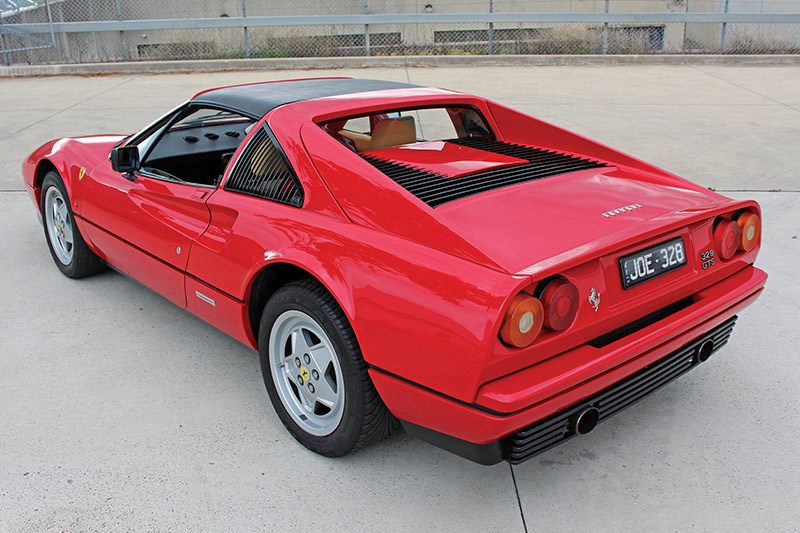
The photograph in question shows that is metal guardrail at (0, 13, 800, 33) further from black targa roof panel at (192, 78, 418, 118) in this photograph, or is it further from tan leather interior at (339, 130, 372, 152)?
tan leather interior at (339, 130, 372, 152)

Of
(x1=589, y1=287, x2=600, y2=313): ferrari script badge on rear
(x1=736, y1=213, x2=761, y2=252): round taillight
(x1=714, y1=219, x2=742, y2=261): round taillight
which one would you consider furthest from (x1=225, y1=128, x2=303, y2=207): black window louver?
(x1=736, y1=213, x2=761, y2=252): round taillight

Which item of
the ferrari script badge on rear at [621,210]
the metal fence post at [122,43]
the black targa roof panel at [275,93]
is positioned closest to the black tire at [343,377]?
the black targa roof panel at [275,93]

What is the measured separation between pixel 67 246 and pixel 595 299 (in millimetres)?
3454

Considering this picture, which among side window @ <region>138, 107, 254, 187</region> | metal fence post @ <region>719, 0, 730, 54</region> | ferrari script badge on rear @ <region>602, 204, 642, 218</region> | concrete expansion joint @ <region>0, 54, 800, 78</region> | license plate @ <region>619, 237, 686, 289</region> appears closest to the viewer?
license plate @ <region>619, 237, 686, 289</region>

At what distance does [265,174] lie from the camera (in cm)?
305

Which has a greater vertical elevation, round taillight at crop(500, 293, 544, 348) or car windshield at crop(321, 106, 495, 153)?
car windshield at crop(321, 106, 495, 153)

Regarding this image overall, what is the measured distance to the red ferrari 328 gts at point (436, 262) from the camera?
2.29 m

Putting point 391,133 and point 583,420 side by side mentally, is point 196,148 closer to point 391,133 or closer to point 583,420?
point 391,133

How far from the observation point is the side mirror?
3652 millimetres

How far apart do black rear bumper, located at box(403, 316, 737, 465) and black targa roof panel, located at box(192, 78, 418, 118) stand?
5.11 feet

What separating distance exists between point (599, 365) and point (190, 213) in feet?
6.27

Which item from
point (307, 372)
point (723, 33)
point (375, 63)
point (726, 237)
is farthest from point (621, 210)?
point (723, 33)

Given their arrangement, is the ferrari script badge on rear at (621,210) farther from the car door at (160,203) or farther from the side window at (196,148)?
the side window at (196,148)

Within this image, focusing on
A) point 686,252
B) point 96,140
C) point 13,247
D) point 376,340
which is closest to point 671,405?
point 686,252
